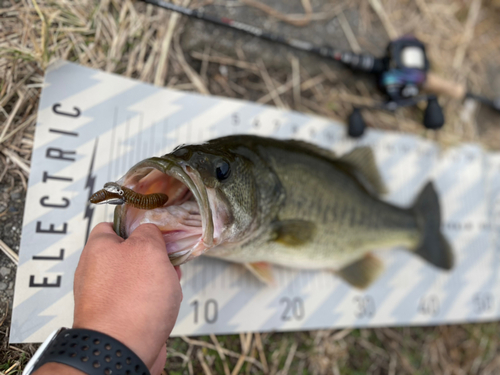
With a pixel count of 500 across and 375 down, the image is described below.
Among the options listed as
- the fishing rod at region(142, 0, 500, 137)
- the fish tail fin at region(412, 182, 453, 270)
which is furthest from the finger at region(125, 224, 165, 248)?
the fish tail fin at region(412, 182, 453, 270)

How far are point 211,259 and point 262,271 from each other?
0.32 metres

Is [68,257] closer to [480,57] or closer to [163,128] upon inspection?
[163,128]

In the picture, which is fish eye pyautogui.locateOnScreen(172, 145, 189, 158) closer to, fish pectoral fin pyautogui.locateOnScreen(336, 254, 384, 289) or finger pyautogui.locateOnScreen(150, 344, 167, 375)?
finger pyautogui.locateOnScreen(150, 344, 167, 375)

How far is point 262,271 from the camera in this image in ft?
7.10

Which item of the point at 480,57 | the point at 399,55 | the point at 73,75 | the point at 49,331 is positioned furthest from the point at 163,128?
the point at 480,57

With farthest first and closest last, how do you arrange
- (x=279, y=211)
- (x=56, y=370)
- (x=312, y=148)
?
(x=312, y=148), (x=279, y=211), (x=56, y=370)

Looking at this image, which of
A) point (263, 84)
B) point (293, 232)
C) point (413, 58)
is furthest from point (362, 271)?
point (413, 58)

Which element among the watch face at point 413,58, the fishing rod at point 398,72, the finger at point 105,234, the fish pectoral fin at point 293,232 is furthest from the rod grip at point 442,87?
the finger at point 105,234

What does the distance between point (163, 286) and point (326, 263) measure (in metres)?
1.42

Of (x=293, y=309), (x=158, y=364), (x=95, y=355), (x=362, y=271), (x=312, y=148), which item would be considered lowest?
(x=293, y=309)

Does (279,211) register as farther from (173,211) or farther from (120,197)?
(120,197)

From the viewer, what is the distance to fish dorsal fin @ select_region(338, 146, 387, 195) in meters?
2.46

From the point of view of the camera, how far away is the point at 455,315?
2779mm

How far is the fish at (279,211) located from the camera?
1382 millimetres
